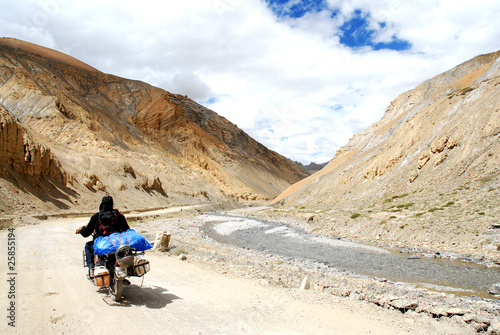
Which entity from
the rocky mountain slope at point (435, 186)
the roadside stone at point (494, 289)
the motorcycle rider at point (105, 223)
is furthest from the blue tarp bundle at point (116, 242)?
the rocky mountain slope at point (435, 186)

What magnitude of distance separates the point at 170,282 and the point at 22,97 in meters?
80.1

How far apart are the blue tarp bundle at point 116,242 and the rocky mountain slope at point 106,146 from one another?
26.1 metres

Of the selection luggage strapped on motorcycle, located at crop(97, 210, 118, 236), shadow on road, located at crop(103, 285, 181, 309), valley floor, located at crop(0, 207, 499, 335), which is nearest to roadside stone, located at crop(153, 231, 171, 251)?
valley floor, located at crop(0, 207, 499, 335)

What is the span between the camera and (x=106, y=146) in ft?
221

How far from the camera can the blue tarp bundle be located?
620 centimetres

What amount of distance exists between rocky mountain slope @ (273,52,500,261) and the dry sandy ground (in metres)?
12.3

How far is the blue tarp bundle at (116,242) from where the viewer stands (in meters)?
6.20

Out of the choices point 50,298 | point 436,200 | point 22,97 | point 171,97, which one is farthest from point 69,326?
point 171,97

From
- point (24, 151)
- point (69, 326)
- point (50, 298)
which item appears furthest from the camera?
point (24, 151)

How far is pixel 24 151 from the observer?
35.1 metres

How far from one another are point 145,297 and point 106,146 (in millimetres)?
66942

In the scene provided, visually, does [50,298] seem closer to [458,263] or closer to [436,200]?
[458,263]

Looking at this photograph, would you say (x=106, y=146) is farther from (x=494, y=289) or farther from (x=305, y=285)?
(x=494, y=289)

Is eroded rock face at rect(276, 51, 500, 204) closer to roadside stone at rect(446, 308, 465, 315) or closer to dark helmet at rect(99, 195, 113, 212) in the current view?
roadside stone at rect(446, 308, 465, 315)
